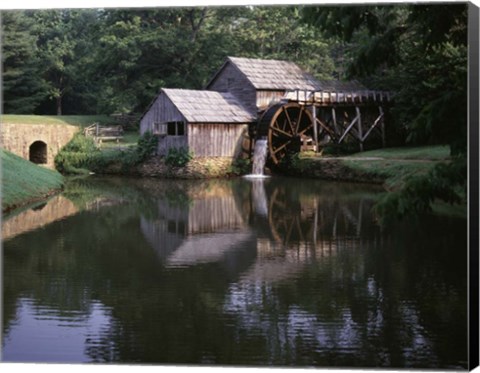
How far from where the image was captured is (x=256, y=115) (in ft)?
74.0

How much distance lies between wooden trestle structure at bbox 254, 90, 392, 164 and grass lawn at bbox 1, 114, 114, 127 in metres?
5.61

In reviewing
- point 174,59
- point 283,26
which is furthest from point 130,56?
point 283,26

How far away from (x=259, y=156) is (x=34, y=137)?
775 centimetres

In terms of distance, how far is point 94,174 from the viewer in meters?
22.6

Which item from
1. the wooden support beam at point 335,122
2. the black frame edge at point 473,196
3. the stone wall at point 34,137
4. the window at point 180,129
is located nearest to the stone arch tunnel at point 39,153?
the stone wall at point 34,137

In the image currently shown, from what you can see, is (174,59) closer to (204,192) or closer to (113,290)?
(204,192)

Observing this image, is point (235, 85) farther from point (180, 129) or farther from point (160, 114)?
point (160, 114)

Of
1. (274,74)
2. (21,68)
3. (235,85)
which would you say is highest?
(274,74)

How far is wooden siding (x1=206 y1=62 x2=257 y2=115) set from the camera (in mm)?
20312

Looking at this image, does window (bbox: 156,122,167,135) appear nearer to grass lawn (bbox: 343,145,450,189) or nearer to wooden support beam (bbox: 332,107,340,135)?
wooden support beam (bbox: 332,107,340,135)

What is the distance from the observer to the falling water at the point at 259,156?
2162 cm

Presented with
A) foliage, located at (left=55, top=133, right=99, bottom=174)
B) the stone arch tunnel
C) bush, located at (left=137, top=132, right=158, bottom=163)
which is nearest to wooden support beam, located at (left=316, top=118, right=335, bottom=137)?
bush, located at (left=137, top=132, right=158, bottom=163)

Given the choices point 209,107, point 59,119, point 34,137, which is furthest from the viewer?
point 209,107

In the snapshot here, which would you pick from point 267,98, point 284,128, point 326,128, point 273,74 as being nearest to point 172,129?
point 267,98
